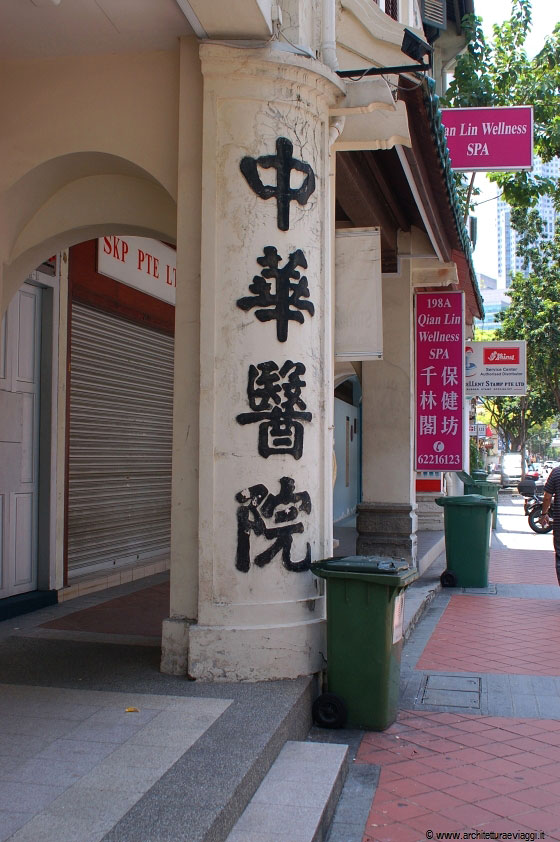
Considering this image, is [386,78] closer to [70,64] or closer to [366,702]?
[70,64]

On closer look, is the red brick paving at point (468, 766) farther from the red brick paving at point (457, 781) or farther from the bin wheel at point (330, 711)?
the bin wheel at point (330, 711)

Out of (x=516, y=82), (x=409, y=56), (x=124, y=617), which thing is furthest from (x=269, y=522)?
(x=516, y=82)

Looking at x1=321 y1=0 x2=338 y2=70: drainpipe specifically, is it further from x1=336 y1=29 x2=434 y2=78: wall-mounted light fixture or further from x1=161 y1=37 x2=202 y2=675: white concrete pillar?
x1=161 y1=37 x2=202 y2=675: white concrete pillar

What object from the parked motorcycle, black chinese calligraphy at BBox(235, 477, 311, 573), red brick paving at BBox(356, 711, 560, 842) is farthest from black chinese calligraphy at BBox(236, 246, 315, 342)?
the parked motorcycle

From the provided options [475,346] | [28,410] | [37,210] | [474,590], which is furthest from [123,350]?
[475,346]

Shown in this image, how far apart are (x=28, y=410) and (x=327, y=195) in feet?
12.3

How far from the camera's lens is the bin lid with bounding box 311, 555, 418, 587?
5.06 m

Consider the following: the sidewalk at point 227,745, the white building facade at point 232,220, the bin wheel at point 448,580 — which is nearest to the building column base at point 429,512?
the bin wheel at point 448,580

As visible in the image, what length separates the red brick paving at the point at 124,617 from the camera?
6969mm

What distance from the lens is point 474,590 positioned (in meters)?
10.7

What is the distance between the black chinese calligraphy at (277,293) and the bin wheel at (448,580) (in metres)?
6.22

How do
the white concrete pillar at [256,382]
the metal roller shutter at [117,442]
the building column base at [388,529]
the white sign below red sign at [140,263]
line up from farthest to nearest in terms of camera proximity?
the building column base at [388,529] → the white sign below red sign at [140,263] → the metal roller shutter at [117,442] → the white concrete pillar at [256,382]

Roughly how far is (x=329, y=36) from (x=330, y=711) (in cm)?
455

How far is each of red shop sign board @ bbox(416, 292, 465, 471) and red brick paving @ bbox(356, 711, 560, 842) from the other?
550cm
